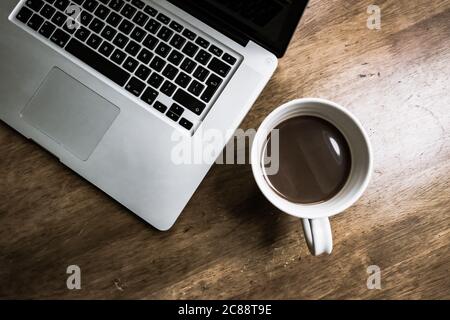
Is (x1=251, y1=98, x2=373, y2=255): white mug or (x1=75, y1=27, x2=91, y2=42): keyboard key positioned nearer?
(x1=251, y1=98, x2=373, y2=255): white mug

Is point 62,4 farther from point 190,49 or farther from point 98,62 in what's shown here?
point 190,49

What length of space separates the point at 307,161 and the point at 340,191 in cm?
6

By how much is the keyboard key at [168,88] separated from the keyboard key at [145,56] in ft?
0.15

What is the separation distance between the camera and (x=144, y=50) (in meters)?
0.65

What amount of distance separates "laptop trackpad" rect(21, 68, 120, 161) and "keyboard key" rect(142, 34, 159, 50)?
104 mm

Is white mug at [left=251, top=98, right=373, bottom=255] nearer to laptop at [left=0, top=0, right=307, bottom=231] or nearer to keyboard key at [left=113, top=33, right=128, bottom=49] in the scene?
laptop at [left=0, top=0, right=307, bottom=231]

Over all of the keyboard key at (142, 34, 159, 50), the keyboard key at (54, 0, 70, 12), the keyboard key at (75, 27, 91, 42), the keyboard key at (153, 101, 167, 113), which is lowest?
the keyboard key at (153, 101, 167, 113)

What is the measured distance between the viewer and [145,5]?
661 millimetres

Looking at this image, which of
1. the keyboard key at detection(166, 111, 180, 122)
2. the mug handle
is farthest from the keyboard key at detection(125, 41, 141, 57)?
the mug handle

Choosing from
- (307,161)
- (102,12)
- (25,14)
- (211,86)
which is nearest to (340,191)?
(307,161)

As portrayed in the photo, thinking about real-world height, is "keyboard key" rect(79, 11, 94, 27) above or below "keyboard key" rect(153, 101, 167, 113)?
above

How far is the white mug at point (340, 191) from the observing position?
55 cm

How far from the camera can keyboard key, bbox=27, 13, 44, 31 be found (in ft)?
2.25
